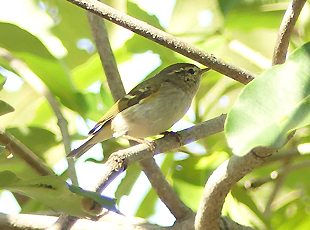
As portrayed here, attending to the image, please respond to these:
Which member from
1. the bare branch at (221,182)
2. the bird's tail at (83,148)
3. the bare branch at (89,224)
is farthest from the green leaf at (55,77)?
the bare branch at (221,182)

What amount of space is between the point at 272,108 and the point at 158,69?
1953mm

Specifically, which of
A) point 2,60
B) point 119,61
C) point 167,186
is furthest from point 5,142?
point 119,61

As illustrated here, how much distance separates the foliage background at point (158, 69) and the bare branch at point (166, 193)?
20 centimetres

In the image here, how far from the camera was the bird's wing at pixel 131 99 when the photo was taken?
123 inches

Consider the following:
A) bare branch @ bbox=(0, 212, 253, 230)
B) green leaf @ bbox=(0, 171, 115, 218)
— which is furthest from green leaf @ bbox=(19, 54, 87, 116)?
green leaf @ bbox=(0, 171, 115, 218)

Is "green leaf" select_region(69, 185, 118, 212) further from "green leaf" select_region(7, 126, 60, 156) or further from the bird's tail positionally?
the bird's tail

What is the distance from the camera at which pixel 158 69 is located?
3094 mm

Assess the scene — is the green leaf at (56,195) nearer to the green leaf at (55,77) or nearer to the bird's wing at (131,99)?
the green leaf at (55,77)

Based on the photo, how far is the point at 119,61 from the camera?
128 inches

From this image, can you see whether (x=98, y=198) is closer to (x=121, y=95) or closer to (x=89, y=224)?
(x=89, y=224)

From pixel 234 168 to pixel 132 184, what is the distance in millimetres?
1539

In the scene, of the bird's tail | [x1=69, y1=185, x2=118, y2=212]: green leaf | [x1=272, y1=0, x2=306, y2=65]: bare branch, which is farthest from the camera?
the bird's tail

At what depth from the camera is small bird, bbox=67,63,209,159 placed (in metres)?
3.19

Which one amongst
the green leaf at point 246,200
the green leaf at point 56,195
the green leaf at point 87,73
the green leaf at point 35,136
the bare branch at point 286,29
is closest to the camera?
the green leaf at point 56,195
